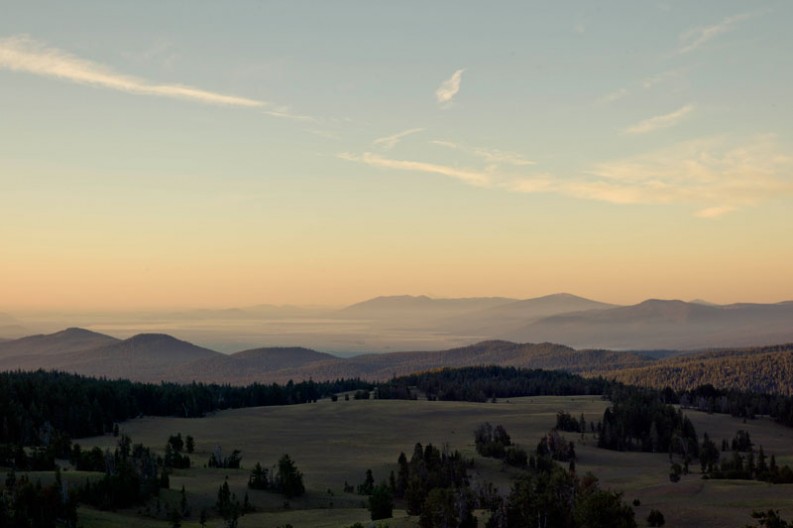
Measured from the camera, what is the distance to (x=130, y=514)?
93.9m

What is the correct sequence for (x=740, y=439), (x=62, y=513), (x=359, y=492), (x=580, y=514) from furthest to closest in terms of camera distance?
(x=740, y=439) → (x=359, y=492) → (x=62, y=513) → (x=580, y=514)

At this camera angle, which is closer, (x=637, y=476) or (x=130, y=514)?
(x=130, y=514)

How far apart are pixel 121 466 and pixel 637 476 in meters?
84.2

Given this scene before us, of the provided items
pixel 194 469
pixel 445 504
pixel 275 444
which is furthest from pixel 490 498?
pixel 275 444

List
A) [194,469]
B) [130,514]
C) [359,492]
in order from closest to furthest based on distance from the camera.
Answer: [130,514] → [359,492] → [194,469]

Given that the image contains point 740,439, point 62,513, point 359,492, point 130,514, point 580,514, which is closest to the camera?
point 580,514

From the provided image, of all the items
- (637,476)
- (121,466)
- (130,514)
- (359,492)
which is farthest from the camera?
(637,476)

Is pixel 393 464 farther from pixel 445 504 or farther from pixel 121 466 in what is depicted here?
pixel 445 504

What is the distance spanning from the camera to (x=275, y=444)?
194 m

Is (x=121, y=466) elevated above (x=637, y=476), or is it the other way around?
(x=121, y=466)

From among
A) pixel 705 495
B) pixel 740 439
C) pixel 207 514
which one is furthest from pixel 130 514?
pixel 740 439

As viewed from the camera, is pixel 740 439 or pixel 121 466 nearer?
pixel 121 466

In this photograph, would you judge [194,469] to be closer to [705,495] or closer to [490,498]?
[490,498]

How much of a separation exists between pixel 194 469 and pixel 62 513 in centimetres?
5449
